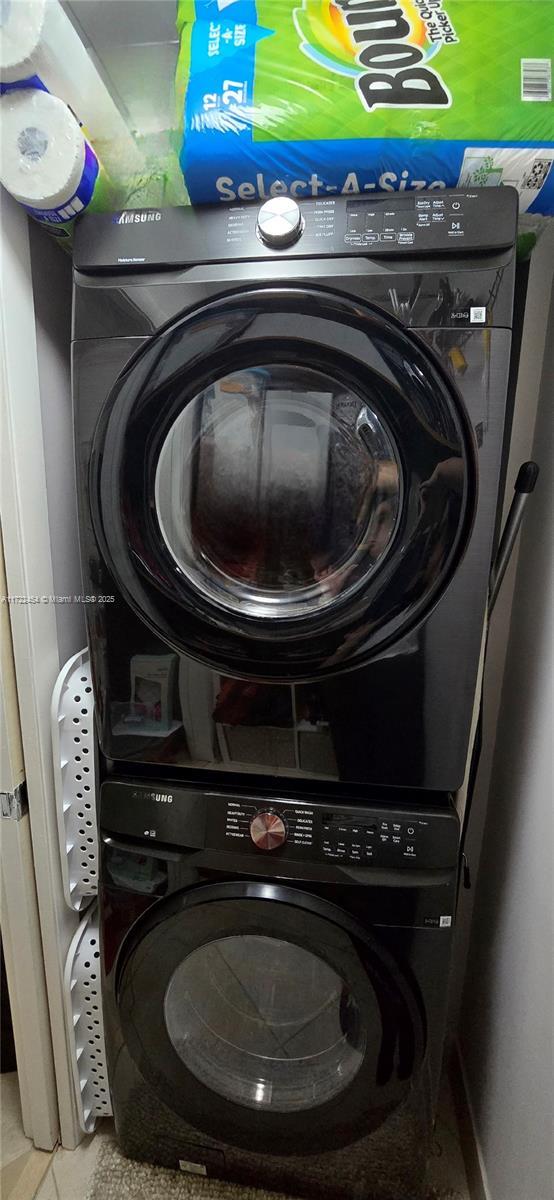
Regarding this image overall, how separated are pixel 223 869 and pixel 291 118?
3.31 ft

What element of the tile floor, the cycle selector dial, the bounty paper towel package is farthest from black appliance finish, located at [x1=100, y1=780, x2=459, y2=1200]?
the bounty paper towel package

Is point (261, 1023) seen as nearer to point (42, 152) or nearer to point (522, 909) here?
point (522, 909)

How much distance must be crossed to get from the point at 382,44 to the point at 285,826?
101 cm

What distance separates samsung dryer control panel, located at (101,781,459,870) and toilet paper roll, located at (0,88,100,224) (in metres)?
0.81

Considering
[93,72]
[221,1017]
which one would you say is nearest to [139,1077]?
[221,1017]

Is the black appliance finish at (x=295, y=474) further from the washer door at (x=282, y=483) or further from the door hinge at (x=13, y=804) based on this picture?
the door hinge at (x=13, y=804)

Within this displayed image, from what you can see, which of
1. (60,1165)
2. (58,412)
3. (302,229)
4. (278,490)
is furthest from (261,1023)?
(302,229)

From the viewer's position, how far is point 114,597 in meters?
0.88

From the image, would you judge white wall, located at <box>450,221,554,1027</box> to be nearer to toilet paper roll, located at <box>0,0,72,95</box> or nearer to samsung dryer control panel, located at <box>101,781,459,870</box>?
samsung dryer control panel, located at <box>101,781,459,870</box>

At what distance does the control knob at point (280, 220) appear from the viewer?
0.76 meters

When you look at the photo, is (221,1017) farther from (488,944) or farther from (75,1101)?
(488,944)

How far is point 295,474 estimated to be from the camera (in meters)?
0.81

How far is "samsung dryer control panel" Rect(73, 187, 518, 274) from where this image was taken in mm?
748

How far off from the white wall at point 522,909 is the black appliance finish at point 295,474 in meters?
0.23
